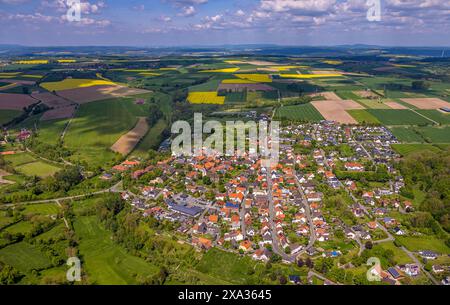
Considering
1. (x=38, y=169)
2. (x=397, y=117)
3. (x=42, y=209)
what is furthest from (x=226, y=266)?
(x=397, y=117)

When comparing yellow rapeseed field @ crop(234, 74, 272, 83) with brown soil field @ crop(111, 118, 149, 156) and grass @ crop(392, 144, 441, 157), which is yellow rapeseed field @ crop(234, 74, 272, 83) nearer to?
brown soil field @ crop(111, 118, 149, 156)

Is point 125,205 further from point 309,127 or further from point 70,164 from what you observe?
point 309,127

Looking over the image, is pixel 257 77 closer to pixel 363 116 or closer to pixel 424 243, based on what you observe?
pixel 363 116

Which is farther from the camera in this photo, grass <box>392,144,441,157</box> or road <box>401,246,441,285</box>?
grass <box>392,144,441,157</box>

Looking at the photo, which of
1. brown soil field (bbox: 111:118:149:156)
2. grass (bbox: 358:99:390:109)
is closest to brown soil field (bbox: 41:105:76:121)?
brown soil field (bbox: 111:118:149:156)

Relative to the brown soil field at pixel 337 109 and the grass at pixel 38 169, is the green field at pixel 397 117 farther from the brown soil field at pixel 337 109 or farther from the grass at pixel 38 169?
the grass at pixel 38 169

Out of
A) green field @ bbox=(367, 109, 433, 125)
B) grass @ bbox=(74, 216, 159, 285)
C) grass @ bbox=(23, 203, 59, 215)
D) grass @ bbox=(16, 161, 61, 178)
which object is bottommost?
grass @ bbox=(74, 216, 159, 285)
